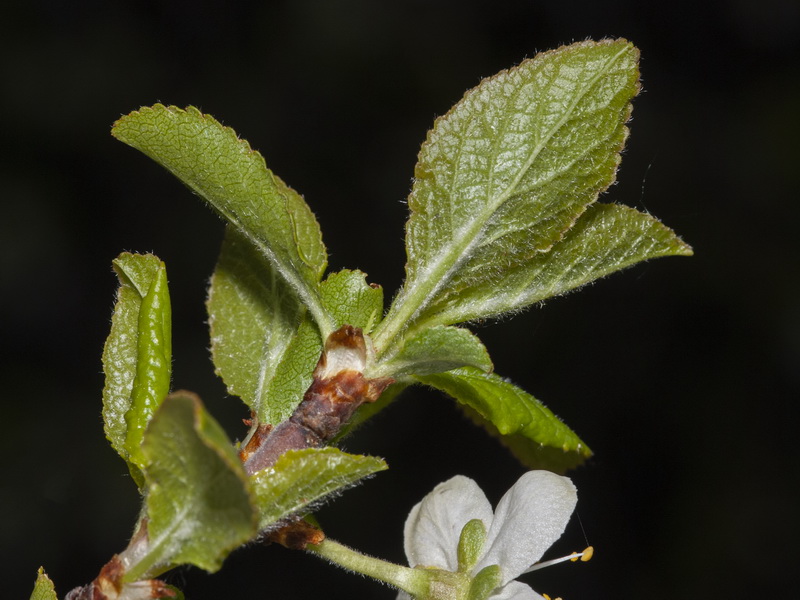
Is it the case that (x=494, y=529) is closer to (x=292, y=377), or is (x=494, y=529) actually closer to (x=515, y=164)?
(x=292, y=377)

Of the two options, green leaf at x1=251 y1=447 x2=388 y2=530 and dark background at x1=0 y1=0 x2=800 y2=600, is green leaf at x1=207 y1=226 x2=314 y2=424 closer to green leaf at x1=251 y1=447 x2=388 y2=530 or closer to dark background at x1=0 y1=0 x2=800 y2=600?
green leaf at x1=251 y1=447 x2=388 y2=530

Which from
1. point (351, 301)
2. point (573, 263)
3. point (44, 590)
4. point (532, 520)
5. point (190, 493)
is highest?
point (573, 263)

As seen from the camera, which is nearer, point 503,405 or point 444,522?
point 503,405

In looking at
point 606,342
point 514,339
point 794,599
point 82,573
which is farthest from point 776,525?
point 82,573

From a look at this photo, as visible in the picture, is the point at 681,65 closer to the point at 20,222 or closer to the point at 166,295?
the point at 20,222

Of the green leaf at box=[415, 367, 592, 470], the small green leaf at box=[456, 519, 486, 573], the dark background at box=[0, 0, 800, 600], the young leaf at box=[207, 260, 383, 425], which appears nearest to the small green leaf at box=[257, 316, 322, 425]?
the young leaf at box=[207, 260, 383, 425]

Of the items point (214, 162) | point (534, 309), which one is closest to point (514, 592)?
point (214, 162)
